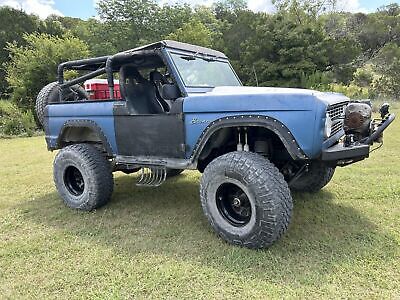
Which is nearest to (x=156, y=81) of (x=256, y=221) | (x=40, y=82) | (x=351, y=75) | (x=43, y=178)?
(x=256, y=221)

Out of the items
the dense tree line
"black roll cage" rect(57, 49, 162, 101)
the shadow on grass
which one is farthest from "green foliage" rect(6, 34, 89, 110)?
the shadow on grass

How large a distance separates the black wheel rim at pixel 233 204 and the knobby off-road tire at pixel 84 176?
5.31 ft

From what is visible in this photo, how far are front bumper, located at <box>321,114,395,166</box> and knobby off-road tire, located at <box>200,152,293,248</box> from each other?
1.39 feet

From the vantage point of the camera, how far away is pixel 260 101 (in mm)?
2965

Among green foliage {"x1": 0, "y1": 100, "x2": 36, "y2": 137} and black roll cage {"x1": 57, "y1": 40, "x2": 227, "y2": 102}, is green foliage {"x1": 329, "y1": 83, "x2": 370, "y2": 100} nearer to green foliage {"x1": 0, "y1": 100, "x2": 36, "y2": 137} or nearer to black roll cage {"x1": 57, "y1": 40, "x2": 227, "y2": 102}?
green foliage {"x1": 0, "y1": 100, "x2": 36, "y2": 137}

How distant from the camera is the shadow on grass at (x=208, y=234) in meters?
2.82

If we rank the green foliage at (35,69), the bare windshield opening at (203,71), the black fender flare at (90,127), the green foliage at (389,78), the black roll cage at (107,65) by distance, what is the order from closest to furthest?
the bare windshield opening at (203,71) < the black roll cage at (107,65) < the black fender flare at (90,127) < the green foliage at (35,69) < the green foliage at (389,78)

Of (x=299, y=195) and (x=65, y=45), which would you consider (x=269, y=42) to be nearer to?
(x=65, y=45)

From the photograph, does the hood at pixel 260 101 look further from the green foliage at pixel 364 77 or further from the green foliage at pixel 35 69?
the green foliage at pixel 364 77

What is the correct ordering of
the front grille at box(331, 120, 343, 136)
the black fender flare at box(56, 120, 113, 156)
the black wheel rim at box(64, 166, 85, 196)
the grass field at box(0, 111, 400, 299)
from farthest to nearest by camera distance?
the black wheel rim at box(64, 166, 85, 196), the black fender flare at box(56, 120, 113, 156), the front grille at box(331, 120, 343, 136), the grass field at box(0, 111, 400, 299)

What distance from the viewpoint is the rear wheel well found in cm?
343

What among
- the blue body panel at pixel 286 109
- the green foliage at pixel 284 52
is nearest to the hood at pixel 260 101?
the blue body panel at pixel 286 109

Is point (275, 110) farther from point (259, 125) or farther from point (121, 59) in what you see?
point (121, 59)

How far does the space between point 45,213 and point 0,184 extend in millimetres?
2126
